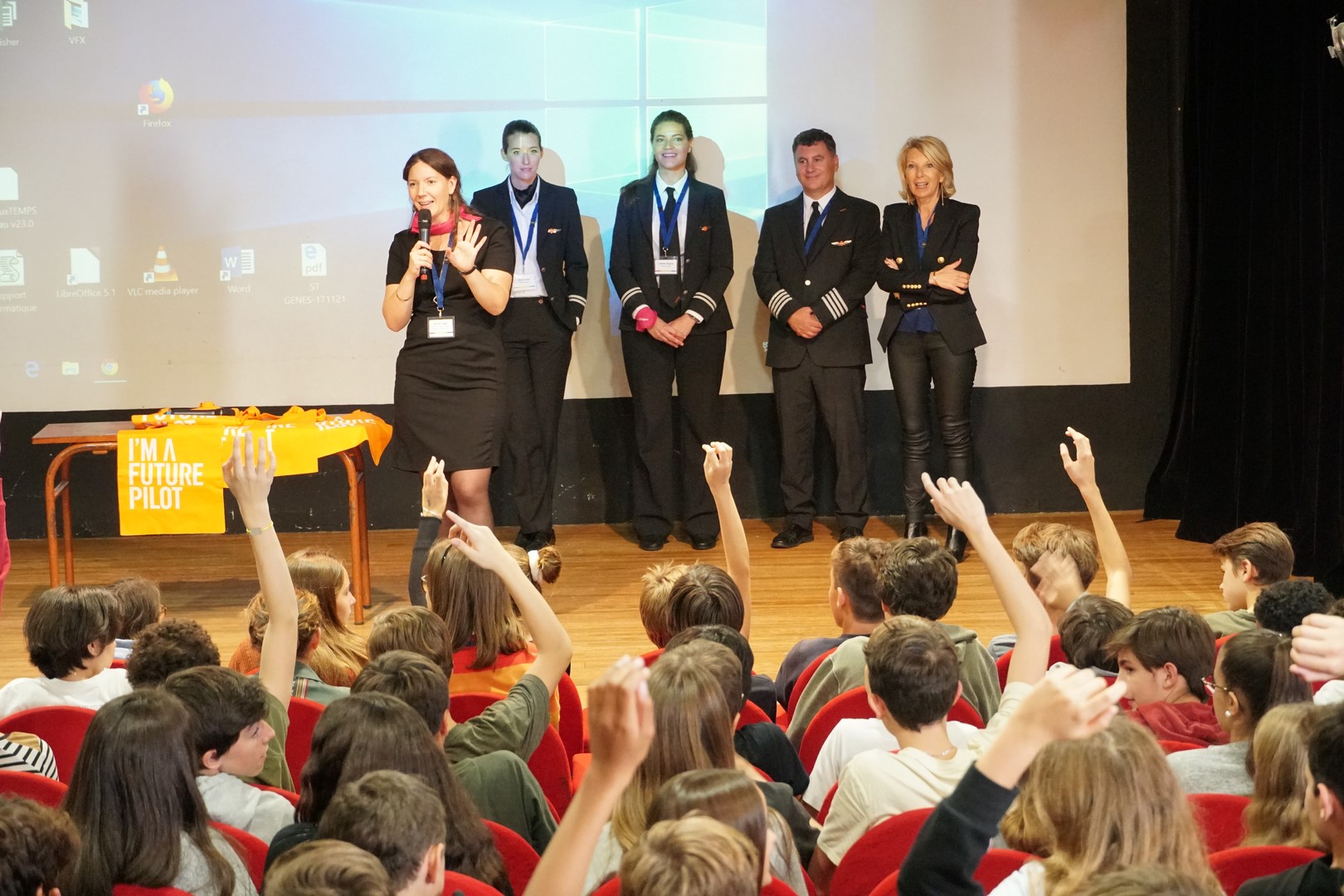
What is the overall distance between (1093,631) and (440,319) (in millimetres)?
2658

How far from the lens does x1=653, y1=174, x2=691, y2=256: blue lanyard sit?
635 cm

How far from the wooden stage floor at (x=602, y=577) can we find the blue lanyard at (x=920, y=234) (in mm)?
1318

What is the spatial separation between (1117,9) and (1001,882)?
5.93 meters

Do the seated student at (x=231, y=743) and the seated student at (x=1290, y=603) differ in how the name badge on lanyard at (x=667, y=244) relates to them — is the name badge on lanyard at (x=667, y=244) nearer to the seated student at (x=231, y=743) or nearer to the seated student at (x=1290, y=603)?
the seated student at (x=1290, y=603)

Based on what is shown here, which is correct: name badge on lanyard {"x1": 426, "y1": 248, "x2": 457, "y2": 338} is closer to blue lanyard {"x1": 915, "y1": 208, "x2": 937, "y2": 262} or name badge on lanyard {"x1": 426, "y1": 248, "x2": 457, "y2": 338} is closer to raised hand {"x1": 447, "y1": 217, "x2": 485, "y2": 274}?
raised hand {"x1": 447, "y1": 217, "x2": 485, "y2": 274}

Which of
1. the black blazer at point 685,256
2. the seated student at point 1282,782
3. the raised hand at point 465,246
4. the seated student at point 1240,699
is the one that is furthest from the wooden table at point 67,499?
the seated student at point 1282,782

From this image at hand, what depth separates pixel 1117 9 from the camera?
6758mm

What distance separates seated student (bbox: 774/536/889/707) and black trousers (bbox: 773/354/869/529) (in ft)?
10.4

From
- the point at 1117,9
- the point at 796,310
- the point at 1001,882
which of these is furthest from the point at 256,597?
the point at 1117,9

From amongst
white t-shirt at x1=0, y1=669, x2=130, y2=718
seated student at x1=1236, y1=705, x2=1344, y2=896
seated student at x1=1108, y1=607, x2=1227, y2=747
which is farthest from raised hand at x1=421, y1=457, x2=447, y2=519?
seated student at x1=1236, y1=705, x2=1344, y2=896

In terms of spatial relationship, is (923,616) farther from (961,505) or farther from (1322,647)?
(1322,647)

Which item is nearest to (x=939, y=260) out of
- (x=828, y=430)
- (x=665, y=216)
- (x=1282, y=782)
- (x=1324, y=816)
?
(x=828, y=430)

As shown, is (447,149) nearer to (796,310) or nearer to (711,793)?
(796,310)

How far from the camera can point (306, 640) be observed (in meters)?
2.99
